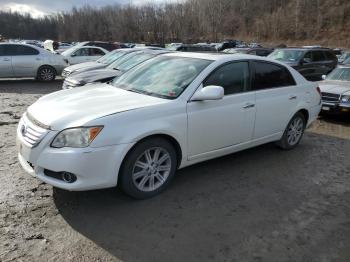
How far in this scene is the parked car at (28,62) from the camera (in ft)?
44.5

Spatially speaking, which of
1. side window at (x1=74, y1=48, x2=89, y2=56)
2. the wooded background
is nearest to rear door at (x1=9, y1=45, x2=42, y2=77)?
side window at (x1=74, y1=48, x2=89, y2=56)

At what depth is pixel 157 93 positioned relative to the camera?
4.47 metres

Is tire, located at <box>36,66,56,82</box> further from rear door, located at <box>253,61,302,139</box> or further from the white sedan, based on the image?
rear door, located at <box>253,61,302,139</box>

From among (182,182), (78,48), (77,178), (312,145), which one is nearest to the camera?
(77,178)

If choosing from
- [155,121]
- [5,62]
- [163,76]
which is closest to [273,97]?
[163,76]

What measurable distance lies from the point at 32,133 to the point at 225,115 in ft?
7.69

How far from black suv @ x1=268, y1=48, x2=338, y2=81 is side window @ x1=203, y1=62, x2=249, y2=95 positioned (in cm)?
977

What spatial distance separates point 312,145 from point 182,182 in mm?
3147

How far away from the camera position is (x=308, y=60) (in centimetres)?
1451

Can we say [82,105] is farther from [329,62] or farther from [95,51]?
[95,51]

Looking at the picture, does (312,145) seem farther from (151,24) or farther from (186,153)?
(151,24)

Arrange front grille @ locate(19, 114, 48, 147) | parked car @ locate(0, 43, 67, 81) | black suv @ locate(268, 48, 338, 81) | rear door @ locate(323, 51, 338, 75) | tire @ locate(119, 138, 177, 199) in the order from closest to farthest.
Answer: front grille @ locate(19, 114, 48, 147), tire @ locate(119, 138, 177, 199), parked car @ locate(0, 43, 67, 81), black suv @ locate(268, 48, 338, 81), rear door @ locate(323, 51, 338, 75)

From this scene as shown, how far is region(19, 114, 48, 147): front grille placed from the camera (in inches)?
145

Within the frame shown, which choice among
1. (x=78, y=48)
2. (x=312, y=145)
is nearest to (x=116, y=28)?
A: (x=78, y=48)
